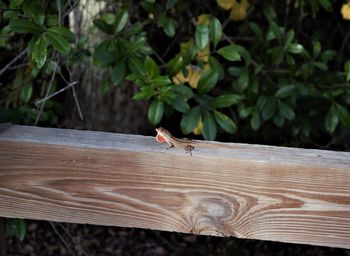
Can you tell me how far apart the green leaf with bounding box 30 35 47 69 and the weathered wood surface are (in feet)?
1.21

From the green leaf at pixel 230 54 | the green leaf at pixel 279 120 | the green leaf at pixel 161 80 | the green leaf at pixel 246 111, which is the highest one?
the green leaf at pixel 279 120

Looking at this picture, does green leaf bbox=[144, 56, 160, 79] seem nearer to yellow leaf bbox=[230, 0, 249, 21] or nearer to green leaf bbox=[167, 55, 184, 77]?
green leaf bbox=[167, 55, 184, 77]

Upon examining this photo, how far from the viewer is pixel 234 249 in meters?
3.04

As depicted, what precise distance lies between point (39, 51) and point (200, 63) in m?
0.84

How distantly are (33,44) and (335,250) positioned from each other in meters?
2.25

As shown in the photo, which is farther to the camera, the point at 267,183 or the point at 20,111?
the point at 20,111

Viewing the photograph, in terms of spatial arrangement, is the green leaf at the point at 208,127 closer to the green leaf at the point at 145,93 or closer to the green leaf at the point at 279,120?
the green leaf at the point at 145,93

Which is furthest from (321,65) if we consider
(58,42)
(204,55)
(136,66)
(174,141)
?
(174,141)

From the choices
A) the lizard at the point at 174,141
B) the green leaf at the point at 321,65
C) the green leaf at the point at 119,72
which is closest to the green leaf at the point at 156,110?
the green leaf at the point at 119,72

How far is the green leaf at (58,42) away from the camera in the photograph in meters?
1.59

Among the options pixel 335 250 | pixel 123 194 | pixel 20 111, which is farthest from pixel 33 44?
pixel 335 250

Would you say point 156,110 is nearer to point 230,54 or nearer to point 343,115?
point 230,54

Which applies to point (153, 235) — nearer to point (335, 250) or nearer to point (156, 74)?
point (335, 250)

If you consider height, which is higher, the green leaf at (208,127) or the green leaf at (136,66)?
the green leaf at (136,66)
